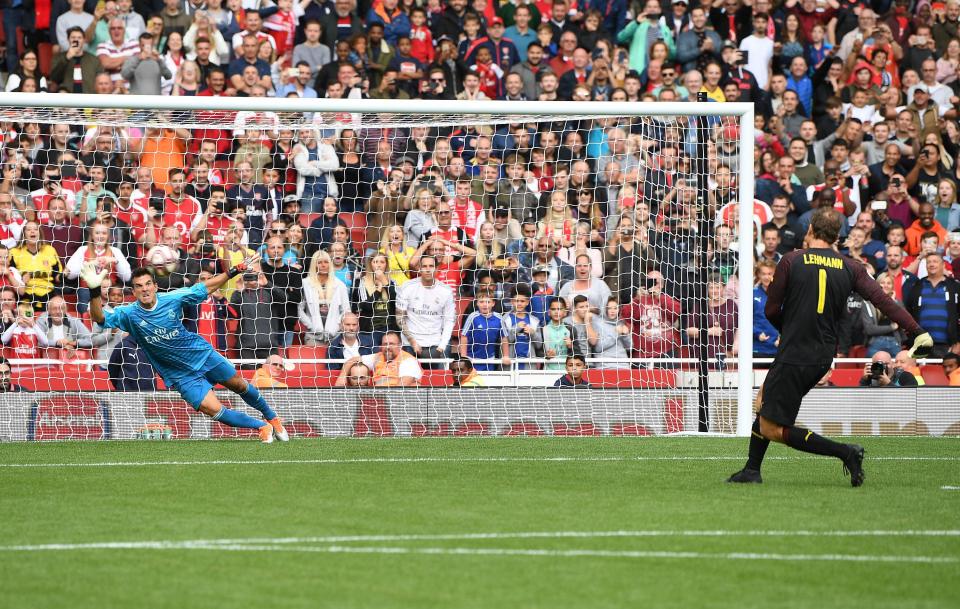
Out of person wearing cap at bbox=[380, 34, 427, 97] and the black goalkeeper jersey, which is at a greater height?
person wearing cap at bbox=[380, 34, 427, 97]

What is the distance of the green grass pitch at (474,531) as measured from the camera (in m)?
6.11

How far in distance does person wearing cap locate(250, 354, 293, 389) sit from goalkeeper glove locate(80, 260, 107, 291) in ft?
6.88

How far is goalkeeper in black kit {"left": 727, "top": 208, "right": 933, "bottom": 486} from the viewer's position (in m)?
9.77

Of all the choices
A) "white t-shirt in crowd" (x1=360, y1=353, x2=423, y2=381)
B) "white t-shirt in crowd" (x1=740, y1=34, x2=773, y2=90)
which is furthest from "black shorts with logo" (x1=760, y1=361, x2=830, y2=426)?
"white t-shirt in crowd" (x1=740, y1=34, x2=773, y2=90)

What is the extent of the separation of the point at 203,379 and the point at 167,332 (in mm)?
604

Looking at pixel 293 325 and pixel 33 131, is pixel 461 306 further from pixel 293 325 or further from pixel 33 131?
pixel 33 131

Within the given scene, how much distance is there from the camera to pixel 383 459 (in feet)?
39.5

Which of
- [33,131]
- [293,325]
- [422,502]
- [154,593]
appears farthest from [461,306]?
[154,593]

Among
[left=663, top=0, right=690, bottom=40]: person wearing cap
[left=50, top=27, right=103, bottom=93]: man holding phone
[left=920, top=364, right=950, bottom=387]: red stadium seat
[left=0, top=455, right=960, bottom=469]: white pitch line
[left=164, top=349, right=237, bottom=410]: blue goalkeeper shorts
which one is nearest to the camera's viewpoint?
[left=0, top=455, right=960, bottom=469]: white pitch line

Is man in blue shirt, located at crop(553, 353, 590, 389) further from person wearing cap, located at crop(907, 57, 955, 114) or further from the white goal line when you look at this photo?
person wearing cap, located at crop(907, 57, 955, 114)

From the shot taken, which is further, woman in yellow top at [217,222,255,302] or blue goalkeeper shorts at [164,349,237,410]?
woman in yellow top at [217,222,255,302]

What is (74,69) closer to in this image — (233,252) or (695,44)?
(233,252)

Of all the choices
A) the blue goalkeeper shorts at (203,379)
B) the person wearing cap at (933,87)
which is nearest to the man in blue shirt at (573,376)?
the blue goalkeeper shorts at (203,379)

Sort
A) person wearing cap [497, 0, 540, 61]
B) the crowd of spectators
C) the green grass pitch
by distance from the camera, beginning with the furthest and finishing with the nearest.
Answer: person wearing cap [497, 0, 540, 61]
the crowd of spectators
the green grass pitch
